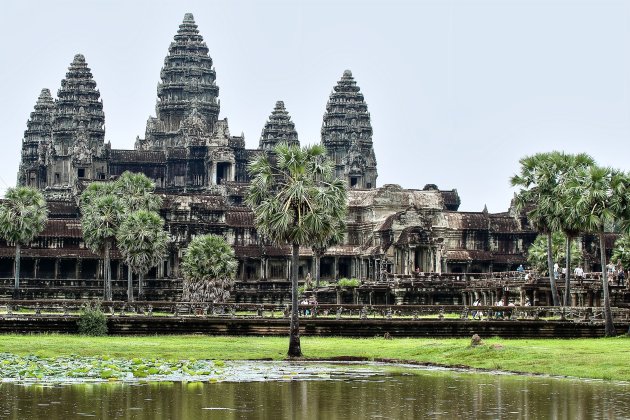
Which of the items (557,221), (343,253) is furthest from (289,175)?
(343,253)

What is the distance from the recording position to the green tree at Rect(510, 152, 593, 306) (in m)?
92.0

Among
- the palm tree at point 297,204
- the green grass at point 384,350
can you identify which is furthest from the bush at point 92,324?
the palm tree at point 297,204

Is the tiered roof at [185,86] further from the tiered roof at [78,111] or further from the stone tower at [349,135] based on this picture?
the stone tower at [349,135]

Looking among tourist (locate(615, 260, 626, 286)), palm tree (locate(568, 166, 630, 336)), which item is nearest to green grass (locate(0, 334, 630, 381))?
palm tree (locate(568, 166, 630, 336))

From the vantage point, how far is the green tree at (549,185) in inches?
3622

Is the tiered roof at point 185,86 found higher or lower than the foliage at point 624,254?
higher

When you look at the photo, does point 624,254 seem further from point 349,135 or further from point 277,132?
point 277,132

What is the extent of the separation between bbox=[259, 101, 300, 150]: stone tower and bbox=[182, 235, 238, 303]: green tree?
270 ft

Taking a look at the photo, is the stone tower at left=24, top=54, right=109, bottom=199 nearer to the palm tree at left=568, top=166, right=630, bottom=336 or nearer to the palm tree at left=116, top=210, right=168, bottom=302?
the palm tree at left=116, top=210, right=168, bottom=302

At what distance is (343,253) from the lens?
469ft

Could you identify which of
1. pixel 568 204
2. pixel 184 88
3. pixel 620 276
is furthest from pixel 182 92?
pixel 568 204

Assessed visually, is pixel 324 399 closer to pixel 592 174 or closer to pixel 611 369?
pixel 611 369

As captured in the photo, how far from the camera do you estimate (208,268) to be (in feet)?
360

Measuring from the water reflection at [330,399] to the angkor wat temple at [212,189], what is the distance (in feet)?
242
